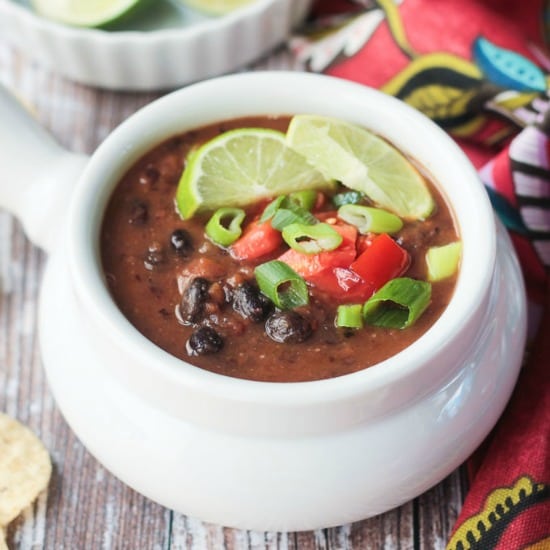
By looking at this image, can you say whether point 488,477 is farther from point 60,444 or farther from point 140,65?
point 140,65

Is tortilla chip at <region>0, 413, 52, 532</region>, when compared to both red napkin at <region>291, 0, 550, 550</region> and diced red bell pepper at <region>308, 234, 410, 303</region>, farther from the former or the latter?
red napkin at <region>291, 0, 550, 550</region>

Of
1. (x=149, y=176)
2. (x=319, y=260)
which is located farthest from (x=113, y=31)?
(x=319, y=260)

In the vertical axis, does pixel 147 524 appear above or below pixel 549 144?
below

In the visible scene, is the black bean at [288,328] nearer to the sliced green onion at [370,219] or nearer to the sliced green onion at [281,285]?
the sliced green onion at [281,285]

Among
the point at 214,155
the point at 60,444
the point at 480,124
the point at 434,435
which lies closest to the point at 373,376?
the point at 434,435

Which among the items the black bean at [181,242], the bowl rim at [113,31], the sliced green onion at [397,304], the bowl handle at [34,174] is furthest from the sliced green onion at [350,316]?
the bowl rim at [113,31]

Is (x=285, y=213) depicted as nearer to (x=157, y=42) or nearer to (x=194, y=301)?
(x=194, y=301)
